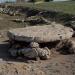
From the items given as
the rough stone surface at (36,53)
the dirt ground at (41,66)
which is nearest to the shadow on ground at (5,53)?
the dirt ground at (41,66)

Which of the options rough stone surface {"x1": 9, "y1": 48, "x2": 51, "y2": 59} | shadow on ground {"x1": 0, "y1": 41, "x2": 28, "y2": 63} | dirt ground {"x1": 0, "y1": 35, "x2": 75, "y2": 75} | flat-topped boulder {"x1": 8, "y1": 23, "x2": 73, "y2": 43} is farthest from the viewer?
flat-topped boulder {"x1": 8, "y1": 23, "x2": 73, "y2": 43}

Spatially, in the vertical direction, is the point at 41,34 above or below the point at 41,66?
above

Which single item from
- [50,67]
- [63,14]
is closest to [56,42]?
[50,67]

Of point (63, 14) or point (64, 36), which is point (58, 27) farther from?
point (63, 14)

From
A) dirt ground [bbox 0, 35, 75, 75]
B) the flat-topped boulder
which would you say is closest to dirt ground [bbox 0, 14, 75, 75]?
dirt ground [bbox 0, 35, 75, 75]

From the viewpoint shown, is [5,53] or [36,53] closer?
[36,53]

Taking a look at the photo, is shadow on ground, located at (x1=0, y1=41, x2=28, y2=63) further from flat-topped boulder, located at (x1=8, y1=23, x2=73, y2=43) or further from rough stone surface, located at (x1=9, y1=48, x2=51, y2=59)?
flat-topped boulder, located at (x1=8, y1=23, x2=73, y2=43)

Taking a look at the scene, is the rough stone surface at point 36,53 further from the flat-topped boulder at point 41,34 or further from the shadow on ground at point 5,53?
the flat-topped boulder at point 41,34

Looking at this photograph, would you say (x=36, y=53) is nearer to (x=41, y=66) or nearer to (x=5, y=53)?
(x=41, y=66)

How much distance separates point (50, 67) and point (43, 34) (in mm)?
2567

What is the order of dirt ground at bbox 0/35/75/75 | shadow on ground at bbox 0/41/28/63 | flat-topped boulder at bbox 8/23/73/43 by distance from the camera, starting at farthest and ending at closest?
flat-topped boulder at bbox 8/23/73/43 < shadow on ground at bbox 0/41/28/63 < dirt ground at bbox 0/35/75/75

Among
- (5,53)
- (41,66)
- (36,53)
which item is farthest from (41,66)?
(5,53)

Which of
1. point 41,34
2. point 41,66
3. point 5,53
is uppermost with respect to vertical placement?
point 41,34

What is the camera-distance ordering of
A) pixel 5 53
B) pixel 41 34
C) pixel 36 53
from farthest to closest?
pixel 5 53
pixel 41 34
pixel 36 53
